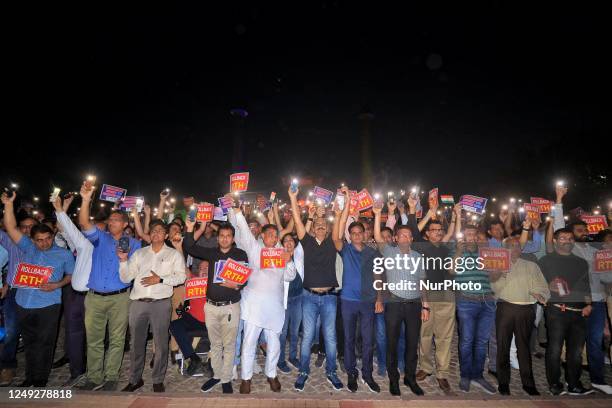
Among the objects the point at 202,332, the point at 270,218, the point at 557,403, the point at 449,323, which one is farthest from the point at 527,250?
the point at 202,332

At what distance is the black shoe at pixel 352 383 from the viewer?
555cm

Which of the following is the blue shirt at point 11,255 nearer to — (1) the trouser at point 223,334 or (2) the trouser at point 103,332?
(2) the trouser at point 103,332

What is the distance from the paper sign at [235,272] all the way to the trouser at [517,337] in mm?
4178

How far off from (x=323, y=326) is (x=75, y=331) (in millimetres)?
4138

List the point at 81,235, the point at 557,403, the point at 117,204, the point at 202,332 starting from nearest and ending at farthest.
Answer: the point at 557,403, the point at 81,235, the point at 202,332, the point at 117,204

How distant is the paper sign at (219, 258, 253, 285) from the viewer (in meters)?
5.33

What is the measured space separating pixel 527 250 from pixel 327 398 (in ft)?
13.8

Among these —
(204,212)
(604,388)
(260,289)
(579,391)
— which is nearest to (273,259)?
(260,289)

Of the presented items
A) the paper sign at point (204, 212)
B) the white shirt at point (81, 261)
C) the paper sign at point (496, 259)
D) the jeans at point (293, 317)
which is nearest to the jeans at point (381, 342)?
the jeans at point (293, 317)

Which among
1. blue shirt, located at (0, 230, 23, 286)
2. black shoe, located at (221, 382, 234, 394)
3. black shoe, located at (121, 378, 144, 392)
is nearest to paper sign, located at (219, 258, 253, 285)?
black shoe, located at (221, 382, 234, 394)

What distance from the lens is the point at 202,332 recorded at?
6.03 m

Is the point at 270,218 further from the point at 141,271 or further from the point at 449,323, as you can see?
the point at 449,323

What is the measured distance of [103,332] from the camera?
5.57 meters

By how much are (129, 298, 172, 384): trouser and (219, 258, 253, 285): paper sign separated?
1105mm
